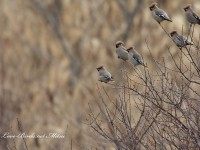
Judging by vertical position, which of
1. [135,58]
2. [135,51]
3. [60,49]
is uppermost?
[60,49]

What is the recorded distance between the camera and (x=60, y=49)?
58.1ft

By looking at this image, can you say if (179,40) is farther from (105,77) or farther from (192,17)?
(105,77)

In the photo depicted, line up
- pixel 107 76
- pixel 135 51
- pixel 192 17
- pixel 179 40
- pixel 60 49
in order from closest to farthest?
pixel 179 40 → pixel 107 76 → pixel 135 51 → pixel 192 17 → pixel 60 49

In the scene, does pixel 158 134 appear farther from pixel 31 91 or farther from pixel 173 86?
pixel 31 91

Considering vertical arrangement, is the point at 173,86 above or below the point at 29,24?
below

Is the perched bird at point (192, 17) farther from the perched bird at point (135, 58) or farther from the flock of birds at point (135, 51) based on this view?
the perched bird at point (135, 58)

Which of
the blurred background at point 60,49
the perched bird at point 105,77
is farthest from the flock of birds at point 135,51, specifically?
the blurred background at point 60,49

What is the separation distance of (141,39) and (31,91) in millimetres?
2295

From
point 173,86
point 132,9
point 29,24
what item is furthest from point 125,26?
point 173,86

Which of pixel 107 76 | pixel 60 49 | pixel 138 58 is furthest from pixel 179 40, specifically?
pixel 60 49

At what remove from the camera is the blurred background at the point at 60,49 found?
16.5m

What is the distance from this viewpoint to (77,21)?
57.5ft

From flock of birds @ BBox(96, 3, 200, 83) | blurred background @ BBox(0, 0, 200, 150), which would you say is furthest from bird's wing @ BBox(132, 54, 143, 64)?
blurred background @ BBox(0, 0, 200, 150)

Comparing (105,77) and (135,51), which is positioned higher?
(135,51)
